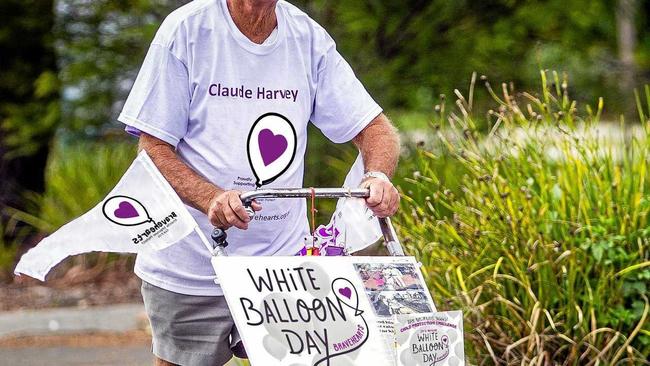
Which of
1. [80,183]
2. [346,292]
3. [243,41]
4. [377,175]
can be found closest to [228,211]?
[346,292]

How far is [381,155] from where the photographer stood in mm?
3814

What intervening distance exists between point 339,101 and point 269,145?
352 mm

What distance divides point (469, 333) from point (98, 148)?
6036 millimetres

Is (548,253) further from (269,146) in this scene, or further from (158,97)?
(158,97)

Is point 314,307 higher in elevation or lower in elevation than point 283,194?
lower

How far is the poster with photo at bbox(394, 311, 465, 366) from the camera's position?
3090 mm

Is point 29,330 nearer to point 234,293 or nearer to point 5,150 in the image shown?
point 5,150

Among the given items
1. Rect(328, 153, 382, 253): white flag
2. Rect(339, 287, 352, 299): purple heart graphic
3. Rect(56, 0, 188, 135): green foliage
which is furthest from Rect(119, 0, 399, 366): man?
Rect(56, 0, 188, 135): green foliage

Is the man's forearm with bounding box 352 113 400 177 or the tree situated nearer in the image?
the man's forearm with bounding box 352 113 400 177

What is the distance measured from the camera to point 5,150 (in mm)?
10438

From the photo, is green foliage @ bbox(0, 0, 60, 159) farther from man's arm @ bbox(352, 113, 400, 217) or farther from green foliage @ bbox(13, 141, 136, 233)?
man's arm @ bbox(352, 113, 400, 217)

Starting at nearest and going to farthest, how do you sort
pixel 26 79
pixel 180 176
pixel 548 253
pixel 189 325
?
pixel 180 176 → pixel 189 325 → pixel 548 253 → pixel 26 79

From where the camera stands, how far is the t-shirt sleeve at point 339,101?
387 cm

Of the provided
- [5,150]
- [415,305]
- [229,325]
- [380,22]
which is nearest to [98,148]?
[5,150]
